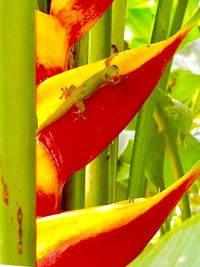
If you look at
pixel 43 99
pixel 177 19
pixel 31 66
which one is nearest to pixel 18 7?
pixel 31 66

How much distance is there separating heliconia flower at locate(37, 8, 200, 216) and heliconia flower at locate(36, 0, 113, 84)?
23mm

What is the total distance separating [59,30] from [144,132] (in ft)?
0.48

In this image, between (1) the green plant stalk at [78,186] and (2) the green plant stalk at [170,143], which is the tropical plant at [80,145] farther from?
(2) the green plant stalk at [170,143]

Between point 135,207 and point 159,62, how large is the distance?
0.25 feet

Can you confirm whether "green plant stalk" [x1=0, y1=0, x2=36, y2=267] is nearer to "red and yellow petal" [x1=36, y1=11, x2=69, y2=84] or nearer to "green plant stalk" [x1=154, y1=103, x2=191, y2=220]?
"red and yellow petal" [x1=36, y1=11, x2=69, y2=84]

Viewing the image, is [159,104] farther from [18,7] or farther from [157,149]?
[18,7]

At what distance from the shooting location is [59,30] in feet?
1.15

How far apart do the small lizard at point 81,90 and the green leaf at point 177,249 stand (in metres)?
0.08

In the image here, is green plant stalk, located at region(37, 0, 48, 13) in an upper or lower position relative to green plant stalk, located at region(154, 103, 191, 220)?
upper

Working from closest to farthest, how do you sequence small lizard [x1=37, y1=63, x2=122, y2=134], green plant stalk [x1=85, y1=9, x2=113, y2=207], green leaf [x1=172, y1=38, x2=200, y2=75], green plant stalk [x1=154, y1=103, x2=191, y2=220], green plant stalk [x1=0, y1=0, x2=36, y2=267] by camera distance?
green plant stalk [x1=0, y1=0, x2=36, y2=267], small lizard [x1=37, y1=63, x2=122, y2=134], green plant stalk [x1=85, y1=9, x2=113, y2=207], green plant stalk [x1=154, y1=103, x2=191, y2=220], green leaf [x1=172, y1=38, x2=200, y2=75]

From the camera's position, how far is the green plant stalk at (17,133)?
0.65ft

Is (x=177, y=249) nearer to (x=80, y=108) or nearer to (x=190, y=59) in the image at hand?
(x=80, y=108)

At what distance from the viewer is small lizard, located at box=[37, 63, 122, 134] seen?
1.02 ft

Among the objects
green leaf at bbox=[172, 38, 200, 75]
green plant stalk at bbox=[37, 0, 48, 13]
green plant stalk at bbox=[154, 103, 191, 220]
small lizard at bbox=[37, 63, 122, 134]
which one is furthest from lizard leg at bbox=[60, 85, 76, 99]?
green leaf at bbox=[172, 38, 200, 75]
